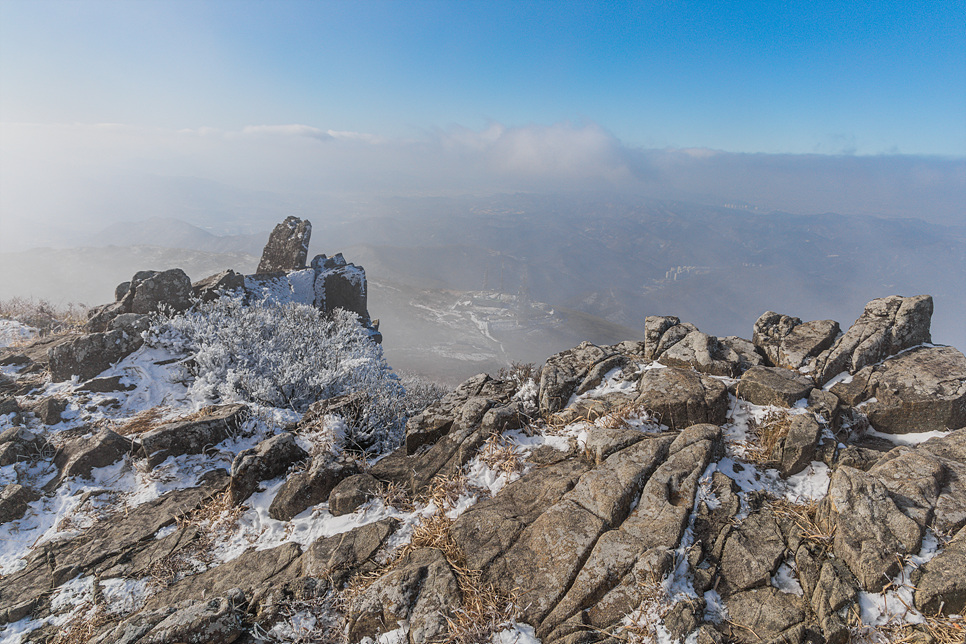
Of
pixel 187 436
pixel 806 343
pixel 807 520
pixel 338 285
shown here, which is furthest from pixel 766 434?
pixel 338 285

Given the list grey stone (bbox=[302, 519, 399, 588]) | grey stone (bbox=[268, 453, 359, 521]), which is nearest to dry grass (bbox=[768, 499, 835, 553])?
grey stone (bbox=[302, 519, 399, 588])

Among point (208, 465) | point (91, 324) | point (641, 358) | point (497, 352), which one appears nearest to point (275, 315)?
point (91, 324)

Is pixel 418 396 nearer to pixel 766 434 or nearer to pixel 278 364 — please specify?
pixel 278 364

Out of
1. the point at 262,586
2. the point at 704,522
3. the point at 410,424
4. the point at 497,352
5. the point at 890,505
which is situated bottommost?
the point at 497,352

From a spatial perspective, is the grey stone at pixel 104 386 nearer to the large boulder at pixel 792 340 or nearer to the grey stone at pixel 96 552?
the grey stone at pixel 96 552

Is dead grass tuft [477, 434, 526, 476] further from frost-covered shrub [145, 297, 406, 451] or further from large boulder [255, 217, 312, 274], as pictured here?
large boulder [255, 217, 312, 274]

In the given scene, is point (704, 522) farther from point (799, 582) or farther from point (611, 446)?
point (611, 446)
